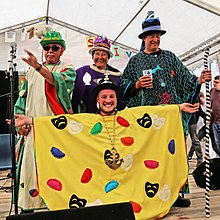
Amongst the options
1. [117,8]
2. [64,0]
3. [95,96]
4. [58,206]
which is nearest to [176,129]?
[95,96]

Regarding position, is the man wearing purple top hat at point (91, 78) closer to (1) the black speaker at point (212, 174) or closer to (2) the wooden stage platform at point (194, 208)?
(2) the wooden stage platform at point (194, 208)

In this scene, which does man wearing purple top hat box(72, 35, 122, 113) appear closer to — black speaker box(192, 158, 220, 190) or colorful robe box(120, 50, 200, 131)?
colorful robe box(120, 50, 200, 131)

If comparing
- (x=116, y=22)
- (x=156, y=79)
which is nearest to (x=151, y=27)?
(x=156, y=79)

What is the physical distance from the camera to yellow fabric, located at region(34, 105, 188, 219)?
1980mm

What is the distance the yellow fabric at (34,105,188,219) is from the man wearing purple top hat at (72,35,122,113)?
223 millimetres

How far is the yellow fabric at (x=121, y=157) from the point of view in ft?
6.50

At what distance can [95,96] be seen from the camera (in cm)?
222

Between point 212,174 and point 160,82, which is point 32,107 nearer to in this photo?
point 160,82

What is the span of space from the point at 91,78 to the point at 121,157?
2.06ft

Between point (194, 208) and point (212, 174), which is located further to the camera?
point (212, 174)

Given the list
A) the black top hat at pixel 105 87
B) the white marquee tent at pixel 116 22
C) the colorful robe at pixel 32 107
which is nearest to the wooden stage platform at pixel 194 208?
the colorful robe at pixel 32 107

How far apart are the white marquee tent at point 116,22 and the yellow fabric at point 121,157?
235cm

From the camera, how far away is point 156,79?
90.4 inches

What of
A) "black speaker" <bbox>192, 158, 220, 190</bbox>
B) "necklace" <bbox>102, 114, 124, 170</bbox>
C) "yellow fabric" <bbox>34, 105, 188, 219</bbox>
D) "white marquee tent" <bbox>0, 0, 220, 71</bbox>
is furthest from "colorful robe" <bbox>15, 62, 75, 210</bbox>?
"white marquee tent" <bbox>0, 0, 220, 71</bbox>
